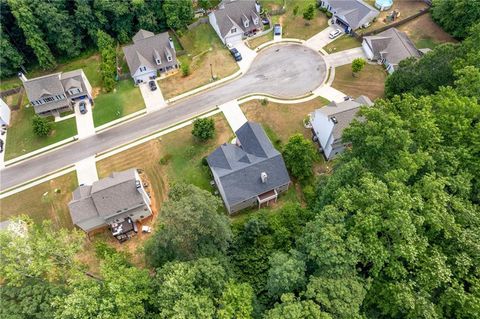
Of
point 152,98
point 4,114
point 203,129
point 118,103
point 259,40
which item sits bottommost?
point 203,129

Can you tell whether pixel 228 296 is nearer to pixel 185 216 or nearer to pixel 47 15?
pixel 185 216

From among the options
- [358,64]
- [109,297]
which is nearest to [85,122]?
[109,297]

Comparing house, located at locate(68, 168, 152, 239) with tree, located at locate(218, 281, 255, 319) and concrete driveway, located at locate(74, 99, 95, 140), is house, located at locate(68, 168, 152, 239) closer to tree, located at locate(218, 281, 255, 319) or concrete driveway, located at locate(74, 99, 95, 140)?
concrete driveway, located at locate(74, 99, 95, 140)

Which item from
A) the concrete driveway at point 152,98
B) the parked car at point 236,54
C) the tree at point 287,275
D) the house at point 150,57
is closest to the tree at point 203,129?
the concrete driveway at point 152,98

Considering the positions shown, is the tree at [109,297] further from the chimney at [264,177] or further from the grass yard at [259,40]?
the grass yard at [259,40]

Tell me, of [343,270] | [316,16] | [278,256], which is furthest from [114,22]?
[343,270]

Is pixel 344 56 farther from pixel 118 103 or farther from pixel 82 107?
pixel 82 107
